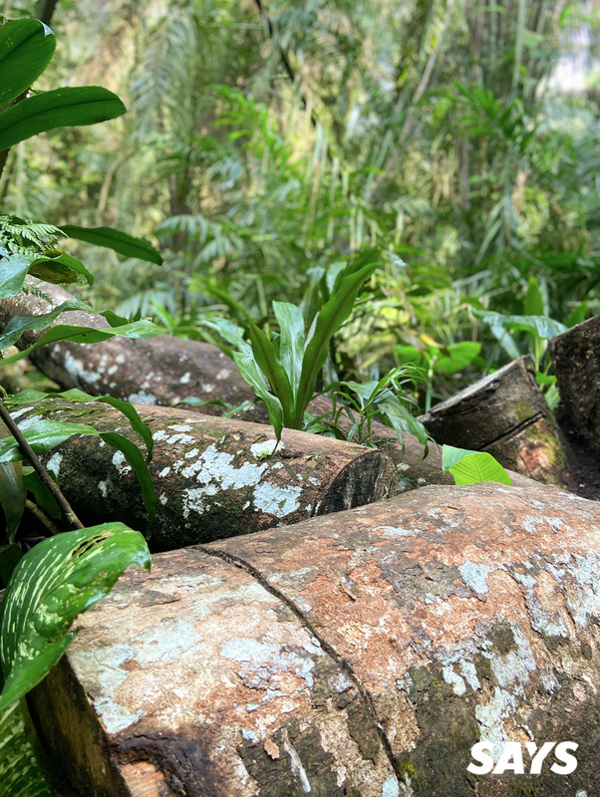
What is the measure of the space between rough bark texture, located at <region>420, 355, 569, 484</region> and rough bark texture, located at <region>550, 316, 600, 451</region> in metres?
0.12

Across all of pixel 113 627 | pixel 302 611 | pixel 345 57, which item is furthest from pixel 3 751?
pixel 345 57

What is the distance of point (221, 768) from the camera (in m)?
0.59

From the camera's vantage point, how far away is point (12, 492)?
92cm

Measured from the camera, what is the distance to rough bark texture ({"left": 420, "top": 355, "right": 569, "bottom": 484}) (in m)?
1.75

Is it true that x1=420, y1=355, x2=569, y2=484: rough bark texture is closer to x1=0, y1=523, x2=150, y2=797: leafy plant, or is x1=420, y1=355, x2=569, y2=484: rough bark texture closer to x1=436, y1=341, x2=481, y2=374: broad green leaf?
x1=436, y1=341, x2=481, y2=374: broad green leaf

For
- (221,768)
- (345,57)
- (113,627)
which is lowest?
(221,768)

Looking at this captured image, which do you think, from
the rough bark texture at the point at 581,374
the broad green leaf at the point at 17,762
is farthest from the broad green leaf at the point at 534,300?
the broad green leaf at the point at 17,762

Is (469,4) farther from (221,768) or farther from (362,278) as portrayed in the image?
(221,768)

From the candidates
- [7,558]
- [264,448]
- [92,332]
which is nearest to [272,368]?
[264,448]

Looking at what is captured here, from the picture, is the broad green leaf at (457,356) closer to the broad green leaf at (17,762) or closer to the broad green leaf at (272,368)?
the broad green leaf at (272,368)

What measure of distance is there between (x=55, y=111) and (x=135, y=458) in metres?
0.65

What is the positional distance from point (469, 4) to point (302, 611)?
5888 millimetres

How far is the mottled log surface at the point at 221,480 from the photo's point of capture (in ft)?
3.78

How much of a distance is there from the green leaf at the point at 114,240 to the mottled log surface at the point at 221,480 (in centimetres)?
A: 38
